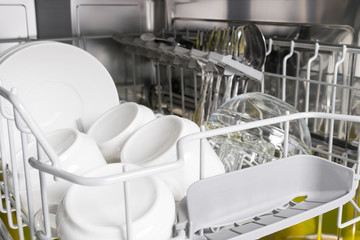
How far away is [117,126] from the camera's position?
25.6 inches

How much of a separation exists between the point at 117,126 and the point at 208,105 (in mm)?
204

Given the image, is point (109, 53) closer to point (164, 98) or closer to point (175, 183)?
point (164, 98)

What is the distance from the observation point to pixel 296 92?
2.55 feet

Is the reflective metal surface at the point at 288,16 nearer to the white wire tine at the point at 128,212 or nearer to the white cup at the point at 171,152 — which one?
the white cup at the point at 171,152

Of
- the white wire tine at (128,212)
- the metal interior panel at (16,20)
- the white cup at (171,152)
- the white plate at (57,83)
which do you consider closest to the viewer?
the white wire tine at (128,212)

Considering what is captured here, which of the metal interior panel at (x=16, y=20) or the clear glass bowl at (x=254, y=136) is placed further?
the metal interior panel at (x=16, y=20)

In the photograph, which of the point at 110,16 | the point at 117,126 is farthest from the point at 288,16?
the point at 110,16

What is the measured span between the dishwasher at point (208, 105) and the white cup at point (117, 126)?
32 millimetres

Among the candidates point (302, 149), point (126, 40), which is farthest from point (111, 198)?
point (126, 40)

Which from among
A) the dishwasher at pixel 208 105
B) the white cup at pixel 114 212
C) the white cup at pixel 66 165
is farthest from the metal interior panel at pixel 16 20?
Result: the white cup at pixel 114 212

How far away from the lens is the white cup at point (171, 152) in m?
0.47

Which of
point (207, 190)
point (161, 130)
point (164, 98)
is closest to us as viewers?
point (207, 190)

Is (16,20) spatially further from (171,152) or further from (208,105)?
(171,152)

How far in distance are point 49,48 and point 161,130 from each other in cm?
36
